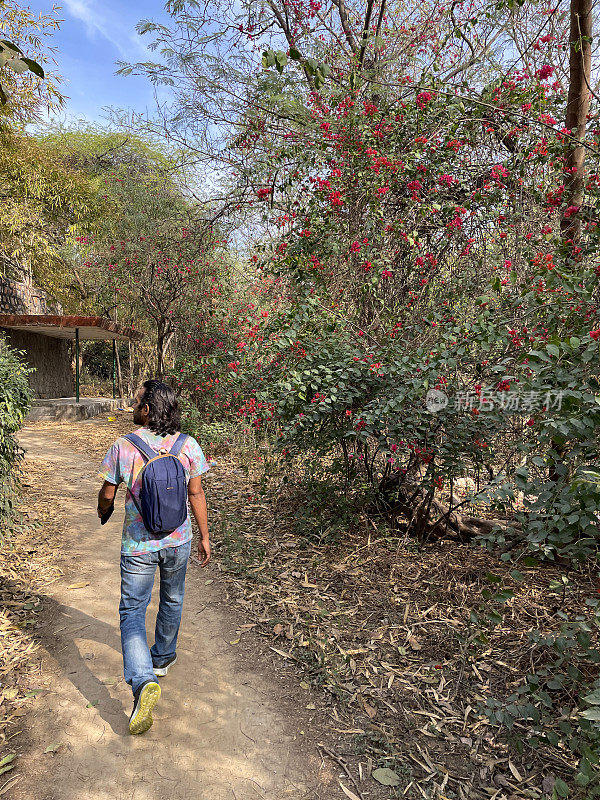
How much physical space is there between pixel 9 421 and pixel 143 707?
10.7 ft

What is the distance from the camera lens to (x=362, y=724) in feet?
9.10

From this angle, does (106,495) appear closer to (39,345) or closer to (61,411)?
(61,411)

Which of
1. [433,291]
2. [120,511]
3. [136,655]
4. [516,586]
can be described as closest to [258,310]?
[120,511]

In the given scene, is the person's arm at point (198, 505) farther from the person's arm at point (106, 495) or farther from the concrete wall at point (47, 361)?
the concrete wall at point (47, 361)

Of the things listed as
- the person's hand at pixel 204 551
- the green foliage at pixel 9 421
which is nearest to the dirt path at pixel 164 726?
the person's hand at pixel 204 551

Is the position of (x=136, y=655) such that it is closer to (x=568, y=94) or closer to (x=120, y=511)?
(x=120, y=511)

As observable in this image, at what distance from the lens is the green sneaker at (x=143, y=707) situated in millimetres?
2523

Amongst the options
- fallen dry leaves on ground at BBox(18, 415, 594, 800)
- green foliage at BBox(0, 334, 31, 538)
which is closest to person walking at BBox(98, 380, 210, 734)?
fallen dry leaves on ground at BBox(18, 415, 594, 800)

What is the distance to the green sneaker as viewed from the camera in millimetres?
2523

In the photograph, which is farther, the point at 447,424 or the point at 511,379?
the point at 447,424

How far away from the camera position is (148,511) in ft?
8.70

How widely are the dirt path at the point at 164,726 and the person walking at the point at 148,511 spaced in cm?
20

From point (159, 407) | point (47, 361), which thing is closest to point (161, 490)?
point (159, 407)

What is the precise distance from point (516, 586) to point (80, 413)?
12.5 meters
